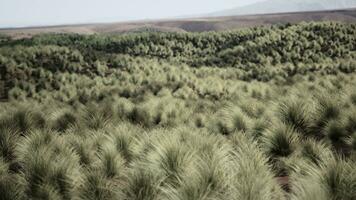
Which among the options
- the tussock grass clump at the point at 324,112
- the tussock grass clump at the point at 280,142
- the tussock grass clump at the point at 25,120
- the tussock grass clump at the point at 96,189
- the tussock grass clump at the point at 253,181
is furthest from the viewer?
the tussock grass clump at the point at 25,120

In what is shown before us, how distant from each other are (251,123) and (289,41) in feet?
107

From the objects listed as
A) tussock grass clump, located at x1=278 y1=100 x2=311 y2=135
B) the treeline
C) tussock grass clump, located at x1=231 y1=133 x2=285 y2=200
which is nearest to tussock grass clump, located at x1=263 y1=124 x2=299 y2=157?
tussock grass clump, located at x1=231 y1=133 x2=285 y2=200

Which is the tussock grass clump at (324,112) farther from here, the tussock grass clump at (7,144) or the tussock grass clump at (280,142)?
the tussock grass clump at (7,144)

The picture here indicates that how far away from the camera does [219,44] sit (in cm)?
→ 4166

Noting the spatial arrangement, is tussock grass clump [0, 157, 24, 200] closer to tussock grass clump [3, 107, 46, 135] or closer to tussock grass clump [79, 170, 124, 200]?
tussock grass clump [79, 170, 124, 200]

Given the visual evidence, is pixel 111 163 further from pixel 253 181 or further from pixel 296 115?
pixel 296 115

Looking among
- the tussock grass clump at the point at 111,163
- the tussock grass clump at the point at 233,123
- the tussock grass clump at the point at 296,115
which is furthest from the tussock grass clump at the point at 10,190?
the tussock grass clump at the point at 296,115

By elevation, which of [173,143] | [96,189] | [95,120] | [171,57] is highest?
[173,143]

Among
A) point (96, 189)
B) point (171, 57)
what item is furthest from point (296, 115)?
point (171, 57)

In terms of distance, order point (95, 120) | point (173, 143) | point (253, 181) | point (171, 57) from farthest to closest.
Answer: point (171, 57), point (95, 120), point (173, 143), point (253, 181)

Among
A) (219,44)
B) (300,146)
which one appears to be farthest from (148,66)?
(300,146)

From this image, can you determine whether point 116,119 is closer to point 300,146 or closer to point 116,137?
point 116,137

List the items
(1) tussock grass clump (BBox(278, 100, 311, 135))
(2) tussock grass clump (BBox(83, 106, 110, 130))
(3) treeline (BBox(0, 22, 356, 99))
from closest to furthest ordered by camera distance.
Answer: (1) tussock grass clump (BBox(278, 100, 311, 135)) → (2) tussock grass clump (BBox(83, 106, 110, 130)) → (3) treeline (BBox(0, 22, 356, 99))

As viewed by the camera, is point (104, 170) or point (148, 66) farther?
point (148, 66)
